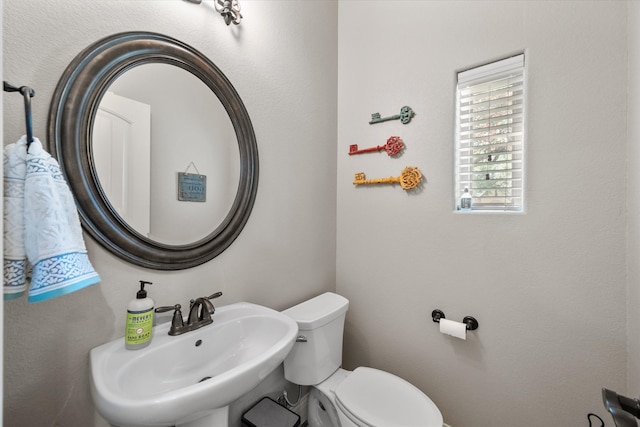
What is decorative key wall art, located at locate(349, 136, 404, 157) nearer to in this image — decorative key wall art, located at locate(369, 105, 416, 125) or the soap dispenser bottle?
decorative key wall art, located at locate(369, 105, 416, 125)

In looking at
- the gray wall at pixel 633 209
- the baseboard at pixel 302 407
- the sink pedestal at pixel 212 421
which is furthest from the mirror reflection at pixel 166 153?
the gray wall at pixel 633 209

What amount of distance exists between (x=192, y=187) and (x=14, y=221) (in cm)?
54

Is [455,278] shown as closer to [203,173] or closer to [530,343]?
[530,343]

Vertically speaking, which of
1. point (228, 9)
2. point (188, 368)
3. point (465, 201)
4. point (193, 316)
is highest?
point (228, 9)

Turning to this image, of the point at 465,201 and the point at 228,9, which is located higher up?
the point at 228,9

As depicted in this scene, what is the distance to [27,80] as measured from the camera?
2.42ft

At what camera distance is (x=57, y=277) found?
0.63 m

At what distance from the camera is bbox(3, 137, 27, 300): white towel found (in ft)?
2.01

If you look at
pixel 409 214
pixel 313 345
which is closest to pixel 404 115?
pixel 409 214

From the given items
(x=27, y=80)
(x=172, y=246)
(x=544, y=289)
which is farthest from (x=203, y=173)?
(x=544, y=289)

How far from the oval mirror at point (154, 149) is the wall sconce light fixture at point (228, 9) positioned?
242 mm

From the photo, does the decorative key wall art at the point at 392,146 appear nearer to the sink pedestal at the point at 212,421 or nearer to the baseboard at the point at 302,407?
the sink pedestal at the point at 212,421

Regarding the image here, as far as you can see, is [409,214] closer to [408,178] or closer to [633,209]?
[408,178]

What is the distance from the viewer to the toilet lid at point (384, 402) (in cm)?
109
